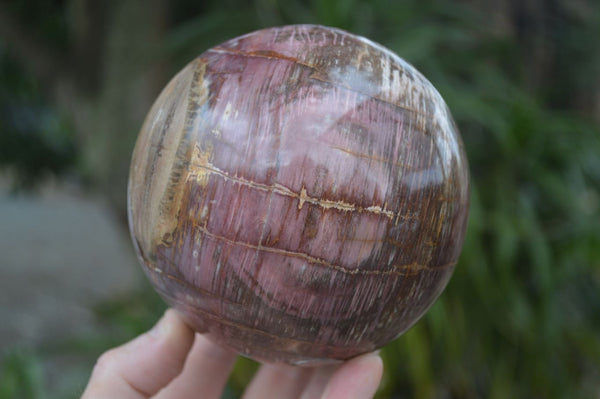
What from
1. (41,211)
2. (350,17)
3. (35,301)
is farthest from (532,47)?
(41,211)

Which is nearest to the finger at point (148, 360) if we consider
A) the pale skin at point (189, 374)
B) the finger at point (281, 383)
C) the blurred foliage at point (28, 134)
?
the pale skin at point (189, 374)

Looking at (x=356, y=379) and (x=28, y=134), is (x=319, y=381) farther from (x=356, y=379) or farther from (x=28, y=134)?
(x=28, y=134)

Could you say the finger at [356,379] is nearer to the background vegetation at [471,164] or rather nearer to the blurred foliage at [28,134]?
the background vegetation at [471,164]

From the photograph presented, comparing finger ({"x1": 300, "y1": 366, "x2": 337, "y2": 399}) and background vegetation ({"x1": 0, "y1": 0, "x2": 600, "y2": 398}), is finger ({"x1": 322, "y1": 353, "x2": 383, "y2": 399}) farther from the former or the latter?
background vegetation ({"x1": 0, "y1": 0, "x2": 600, "y2": 398})

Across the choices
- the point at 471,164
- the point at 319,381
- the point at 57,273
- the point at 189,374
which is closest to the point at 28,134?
the point at 57,273

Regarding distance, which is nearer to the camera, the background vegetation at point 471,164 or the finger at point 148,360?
the finger at point 148,360
